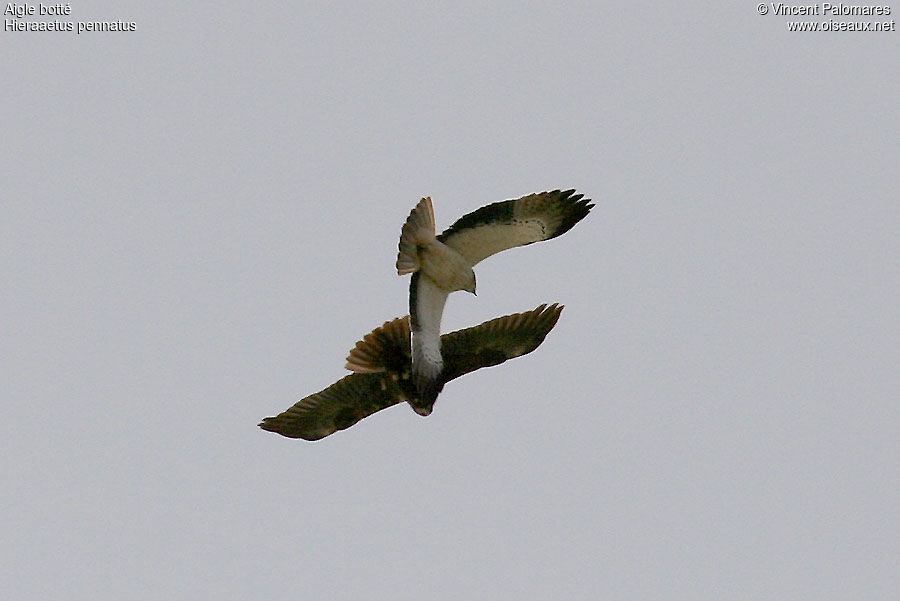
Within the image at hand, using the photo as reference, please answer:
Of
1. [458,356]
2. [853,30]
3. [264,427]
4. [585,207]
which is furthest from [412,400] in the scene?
[853,30]

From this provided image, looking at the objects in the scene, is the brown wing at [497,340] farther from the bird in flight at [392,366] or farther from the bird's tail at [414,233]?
the bird's tail at [414,233]

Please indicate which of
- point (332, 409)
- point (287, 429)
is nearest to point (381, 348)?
point (332, 409)

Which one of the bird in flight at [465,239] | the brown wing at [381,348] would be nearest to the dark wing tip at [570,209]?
the bird in flight at [465,239]

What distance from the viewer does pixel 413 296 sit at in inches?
542

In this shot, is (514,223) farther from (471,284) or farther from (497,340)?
(497,340)

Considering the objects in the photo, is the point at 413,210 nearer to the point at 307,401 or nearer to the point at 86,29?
the point at 307,401

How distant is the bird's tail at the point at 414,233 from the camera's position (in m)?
13.1

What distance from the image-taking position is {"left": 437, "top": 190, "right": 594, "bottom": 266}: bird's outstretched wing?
13492 millimetres

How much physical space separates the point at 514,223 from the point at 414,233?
103 cm

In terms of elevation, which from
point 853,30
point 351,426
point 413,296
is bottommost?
point 351,426

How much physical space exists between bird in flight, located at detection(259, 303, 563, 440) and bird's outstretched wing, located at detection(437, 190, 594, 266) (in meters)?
0.97

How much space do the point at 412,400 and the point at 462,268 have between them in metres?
1.58

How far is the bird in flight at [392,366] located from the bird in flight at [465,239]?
0.40 m

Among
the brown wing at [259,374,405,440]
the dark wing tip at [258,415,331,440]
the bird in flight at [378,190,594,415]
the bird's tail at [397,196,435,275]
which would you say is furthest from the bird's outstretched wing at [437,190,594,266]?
the dark wing tip at [258,415,331,440]
